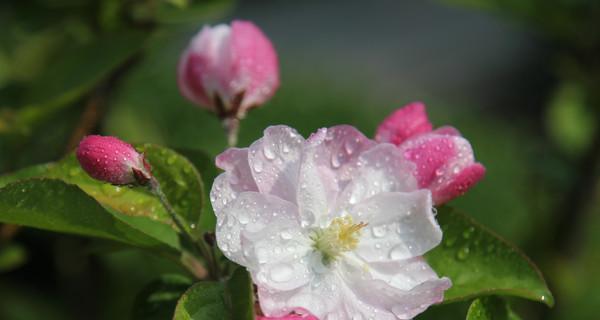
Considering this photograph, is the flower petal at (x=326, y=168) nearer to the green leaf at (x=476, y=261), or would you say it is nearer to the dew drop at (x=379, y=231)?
the dew drop at (x=379, y=231)

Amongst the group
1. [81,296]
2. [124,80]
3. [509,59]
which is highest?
[124,80]

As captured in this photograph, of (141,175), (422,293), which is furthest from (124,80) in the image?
(422,293)

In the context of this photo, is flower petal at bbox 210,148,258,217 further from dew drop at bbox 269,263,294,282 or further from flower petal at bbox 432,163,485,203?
flower petal at bbox 432,163,485,203

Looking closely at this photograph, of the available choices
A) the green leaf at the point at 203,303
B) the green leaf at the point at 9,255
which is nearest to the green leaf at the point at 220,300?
the green leaf at the point at 203,303

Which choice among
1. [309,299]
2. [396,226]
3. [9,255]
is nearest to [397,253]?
[396,226]

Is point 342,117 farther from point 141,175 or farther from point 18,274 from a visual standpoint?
point 141,175

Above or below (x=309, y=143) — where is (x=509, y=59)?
below

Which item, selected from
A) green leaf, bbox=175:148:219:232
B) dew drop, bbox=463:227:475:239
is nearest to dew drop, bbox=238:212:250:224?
green leaf, bbox=175:148:219:232
